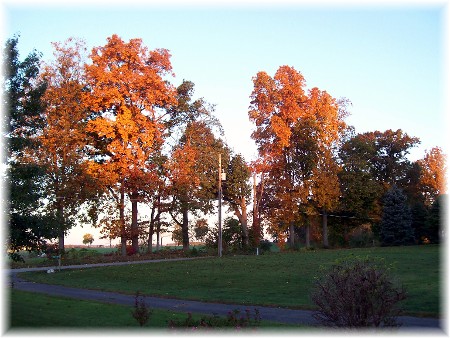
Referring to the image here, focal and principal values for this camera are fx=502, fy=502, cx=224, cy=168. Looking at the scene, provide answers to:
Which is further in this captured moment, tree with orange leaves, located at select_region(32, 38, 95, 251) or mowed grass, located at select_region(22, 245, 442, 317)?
tree with orange leaves, located at select_region(32, 38, 95, 251)

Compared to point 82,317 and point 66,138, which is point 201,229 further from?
point 82,317

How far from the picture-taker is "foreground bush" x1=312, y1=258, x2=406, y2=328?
809 cm

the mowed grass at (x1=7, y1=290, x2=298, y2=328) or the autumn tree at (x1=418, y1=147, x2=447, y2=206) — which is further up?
the autumn tree at (x1=418, y1=147, x2=447, y2=206)

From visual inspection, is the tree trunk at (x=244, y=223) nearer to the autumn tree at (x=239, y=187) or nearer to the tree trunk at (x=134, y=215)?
the autumn tree at (x=239, y=187)

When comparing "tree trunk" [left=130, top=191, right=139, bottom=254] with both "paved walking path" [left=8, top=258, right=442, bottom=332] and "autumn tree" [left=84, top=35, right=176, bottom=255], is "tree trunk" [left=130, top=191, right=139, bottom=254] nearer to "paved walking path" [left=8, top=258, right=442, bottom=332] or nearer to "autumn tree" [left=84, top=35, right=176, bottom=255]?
"autumn tree" [left=84, top=35, right=176, bottom=255]

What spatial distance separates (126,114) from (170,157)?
512cm

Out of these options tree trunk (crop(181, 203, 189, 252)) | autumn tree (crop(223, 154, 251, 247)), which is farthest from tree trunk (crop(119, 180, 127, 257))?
autumn tree (crop(223, 154, 251, 247))

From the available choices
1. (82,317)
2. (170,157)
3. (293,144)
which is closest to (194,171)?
(170,157)

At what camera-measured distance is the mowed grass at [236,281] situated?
16531 millimetres

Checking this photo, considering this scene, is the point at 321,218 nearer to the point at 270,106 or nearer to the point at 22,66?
the point at 270,106

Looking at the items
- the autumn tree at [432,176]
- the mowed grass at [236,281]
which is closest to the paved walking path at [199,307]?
the mowed grass at [236,281]

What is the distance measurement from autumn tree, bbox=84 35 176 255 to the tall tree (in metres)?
21.0

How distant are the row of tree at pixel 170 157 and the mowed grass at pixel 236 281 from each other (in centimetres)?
403

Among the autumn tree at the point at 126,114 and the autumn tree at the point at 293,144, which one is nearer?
the autumn tree at the point at 126,114
